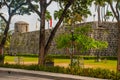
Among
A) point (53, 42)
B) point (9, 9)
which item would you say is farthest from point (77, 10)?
point (53, 42)

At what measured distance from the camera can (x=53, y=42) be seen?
62844 millimetres

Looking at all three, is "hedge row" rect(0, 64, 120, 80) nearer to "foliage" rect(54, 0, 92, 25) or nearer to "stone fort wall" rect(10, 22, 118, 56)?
"foliage" rect(54, 0, 92, 25)

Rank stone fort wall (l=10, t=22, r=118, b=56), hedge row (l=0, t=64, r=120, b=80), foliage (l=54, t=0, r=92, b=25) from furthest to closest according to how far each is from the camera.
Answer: stone fort wall (l=10, t=22, r=118, b=56) → foliage (l=54, t=0, r=92, b=25) → hedge row (l=0, t=64, r=120, b=80)

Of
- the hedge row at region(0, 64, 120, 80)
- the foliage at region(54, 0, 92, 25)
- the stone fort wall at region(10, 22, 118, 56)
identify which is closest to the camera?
the hedge row at region(0, 64, 120, 80)

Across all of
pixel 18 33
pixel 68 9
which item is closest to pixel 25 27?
pixel 18 33

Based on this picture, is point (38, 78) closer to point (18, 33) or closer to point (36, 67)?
point (36, 67)

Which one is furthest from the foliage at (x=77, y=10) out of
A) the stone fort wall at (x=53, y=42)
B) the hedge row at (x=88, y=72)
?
the stone fort wall at (x=53, y=42)

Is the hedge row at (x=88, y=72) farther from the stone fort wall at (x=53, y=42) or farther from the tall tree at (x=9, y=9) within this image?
the stone fort wall at (x=53, y=42)

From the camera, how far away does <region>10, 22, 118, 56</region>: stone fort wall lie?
52.4m

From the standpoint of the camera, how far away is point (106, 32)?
5216 centimetres

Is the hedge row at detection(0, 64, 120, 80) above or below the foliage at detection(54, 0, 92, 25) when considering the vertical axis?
below

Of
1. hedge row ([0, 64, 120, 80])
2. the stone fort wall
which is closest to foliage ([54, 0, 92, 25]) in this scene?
hedge row ([0, 64, 120, 80])

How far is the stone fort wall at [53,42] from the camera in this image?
172 feet

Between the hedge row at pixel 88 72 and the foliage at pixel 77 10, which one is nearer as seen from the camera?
the hedge row at pixel 88 72
